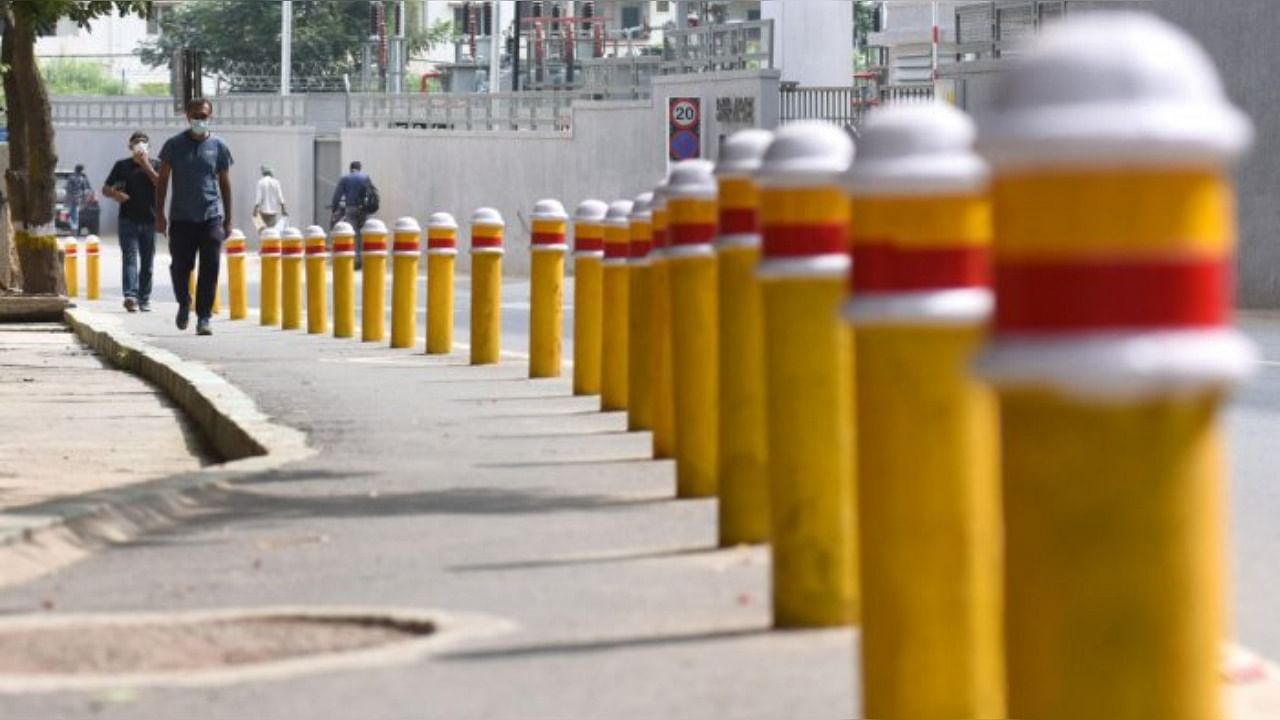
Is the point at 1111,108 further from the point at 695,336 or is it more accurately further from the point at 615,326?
the point at 615,326

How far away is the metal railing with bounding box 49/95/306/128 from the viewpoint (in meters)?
75.2

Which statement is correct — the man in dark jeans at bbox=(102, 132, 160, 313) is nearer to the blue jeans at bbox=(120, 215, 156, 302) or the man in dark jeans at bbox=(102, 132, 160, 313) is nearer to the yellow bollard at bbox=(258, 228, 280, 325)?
the blue jeans at bbox=(120, 215, 156, 302)

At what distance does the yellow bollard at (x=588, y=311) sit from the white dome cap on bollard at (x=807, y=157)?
325 inches

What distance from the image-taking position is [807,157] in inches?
253

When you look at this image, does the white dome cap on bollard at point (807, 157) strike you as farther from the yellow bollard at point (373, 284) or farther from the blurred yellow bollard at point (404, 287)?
the yellow bollard at point (373, 284)

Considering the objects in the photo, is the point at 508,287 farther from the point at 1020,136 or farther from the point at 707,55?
the point at 1020,136

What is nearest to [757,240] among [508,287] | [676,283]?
[676,283]

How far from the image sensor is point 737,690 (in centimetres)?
576

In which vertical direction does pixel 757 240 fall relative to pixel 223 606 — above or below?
above

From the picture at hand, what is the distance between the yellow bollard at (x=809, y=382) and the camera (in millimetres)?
6227

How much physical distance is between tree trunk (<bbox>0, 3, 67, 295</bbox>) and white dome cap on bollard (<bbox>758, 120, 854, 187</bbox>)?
2452 cm

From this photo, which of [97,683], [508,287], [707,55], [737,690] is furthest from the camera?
[707,55]

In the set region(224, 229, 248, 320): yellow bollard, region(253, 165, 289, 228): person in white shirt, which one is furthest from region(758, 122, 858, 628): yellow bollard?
region(253, 165, 289, 228): person in white shirt

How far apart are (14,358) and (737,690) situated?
17.9 meters
